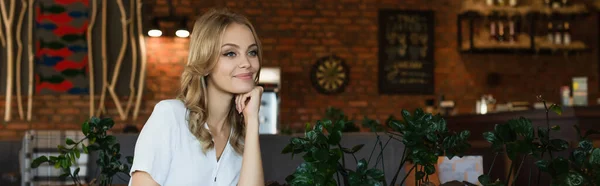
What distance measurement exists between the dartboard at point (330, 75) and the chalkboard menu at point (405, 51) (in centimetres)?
41

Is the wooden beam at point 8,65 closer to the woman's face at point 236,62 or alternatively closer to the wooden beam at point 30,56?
the wooden beam at point 30,56

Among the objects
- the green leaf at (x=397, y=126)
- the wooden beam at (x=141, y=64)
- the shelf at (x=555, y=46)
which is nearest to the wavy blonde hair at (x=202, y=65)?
the green leaf at (x=397, y=126)

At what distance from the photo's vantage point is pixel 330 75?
7285 mm

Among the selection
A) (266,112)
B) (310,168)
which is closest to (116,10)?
(266,112)

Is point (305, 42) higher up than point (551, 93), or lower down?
→ higher up

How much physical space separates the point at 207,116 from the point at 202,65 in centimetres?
17

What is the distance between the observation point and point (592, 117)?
4043 millimetres

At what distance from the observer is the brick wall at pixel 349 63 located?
7004 millimetres

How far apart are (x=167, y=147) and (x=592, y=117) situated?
3.06 m

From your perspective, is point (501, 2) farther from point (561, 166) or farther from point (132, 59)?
point (561, 166)

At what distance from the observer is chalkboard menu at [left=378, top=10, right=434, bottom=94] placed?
7.37 m

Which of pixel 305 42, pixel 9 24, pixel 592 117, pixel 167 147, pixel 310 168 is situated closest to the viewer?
pixel 310 168

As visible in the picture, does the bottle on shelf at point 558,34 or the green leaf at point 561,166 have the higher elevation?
the bottle on shelf at point 558,34

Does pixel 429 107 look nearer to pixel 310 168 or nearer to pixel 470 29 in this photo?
pixel 470 29
